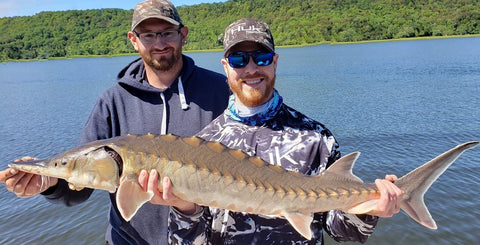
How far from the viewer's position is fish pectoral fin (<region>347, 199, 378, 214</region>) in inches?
97.2

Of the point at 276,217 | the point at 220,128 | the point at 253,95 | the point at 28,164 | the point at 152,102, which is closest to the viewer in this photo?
the point at 28,164

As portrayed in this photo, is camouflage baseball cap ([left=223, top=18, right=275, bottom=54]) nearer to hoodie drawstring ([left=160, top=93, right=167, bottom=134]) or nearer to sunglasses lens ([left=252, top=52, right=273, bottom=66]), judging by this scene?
sunglasses lens ([left=252, top=52, right=273, bottom=66])

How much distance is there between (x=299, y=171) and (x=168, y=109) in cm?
155

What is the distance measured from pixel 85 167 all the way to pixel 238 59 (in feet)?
4.38

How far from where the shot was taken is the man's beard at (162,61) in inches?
142

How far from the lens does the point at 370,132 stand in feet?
45.0

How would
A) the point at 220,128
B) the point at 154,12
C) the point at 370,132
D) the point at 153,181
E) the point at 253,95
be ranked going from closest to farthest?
the point at 153,181 → the point at 253,95 → the point at 220,128 → the point at 154,12 → the point at 370,132

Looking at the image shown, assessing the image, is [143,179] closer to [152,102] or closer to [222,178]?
[222,178]

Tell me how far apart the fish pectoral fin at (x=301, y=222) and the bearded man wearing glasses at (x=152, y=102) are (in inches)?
57.3

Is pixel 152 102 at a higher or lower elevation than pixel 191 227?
higher

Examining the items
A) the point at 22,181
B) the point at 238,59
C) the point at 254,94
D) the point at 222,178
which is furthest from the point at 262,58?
the point at 22,181

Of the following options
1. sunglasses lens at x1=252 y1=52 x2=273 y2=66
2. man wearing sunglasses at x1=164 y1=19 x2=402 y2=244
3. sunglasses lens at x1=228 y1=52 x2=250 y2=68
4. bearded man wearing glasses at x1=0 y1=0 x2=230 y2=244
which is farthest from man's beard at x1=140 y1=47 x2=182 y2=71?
sunglasses lens at x1=252 y1=52 x2=273 y2=66

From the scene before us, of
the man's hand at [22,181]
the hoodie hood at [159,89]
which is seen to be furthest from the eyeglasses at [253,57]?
the man's hand at [22,181]

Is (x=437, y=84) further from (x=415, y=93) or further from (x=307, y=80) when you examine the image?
(x=307, y=80)
